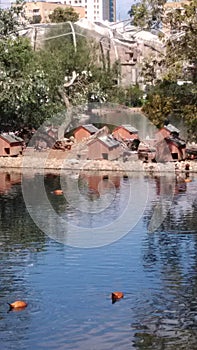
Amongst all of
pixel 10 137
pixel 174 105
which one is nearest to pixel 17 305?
pixel 174 105

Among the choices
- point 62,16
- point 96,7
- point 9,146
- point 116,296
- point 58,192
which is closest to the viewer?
point 116,296

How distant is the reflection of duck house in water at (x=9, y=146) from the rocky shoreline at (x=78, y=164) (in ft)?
1.19

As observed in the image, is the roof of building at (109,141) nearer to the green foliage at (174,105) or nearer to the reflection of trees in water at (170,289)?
the green foliage at (174,105)

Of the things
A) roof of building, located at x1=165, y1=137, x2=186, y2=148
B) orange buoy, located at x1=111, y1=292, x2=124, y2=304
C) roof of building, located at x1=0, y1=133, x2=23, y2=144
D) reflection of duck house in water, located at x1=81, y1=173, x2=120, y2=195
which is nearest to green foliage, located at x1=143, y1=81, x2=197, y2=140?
roof of building, located at x1=165, y1=137, x2=186, y2=148

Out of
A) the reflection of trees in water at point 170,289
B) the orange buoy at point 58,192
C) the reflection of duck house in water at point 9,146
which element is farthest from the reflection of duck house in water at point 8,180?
the reflection of trees in water at point 170,289

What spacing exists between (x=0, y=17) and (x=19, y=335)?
2401 cm

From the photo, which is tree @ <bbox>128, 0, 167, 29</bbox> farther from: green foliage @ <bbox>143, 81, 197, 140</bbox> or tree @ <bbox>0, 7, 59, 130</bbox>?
tree @ <bbox>0, 7, 59, 130</bbox>

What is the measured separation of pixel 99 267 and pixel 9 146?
18.8 metres

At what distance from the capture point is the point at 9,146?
109 ft

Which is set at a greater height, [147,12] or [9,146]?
[147,12]

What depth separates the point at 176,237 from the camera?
17.9 meters

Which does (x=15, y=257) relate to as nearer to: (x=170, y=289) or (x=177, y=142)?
(x=170, y=289)

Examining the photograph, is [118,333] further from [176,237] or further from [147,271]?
[176,237]

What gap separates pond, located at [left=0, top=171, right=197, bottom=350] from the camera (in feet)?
37.0
